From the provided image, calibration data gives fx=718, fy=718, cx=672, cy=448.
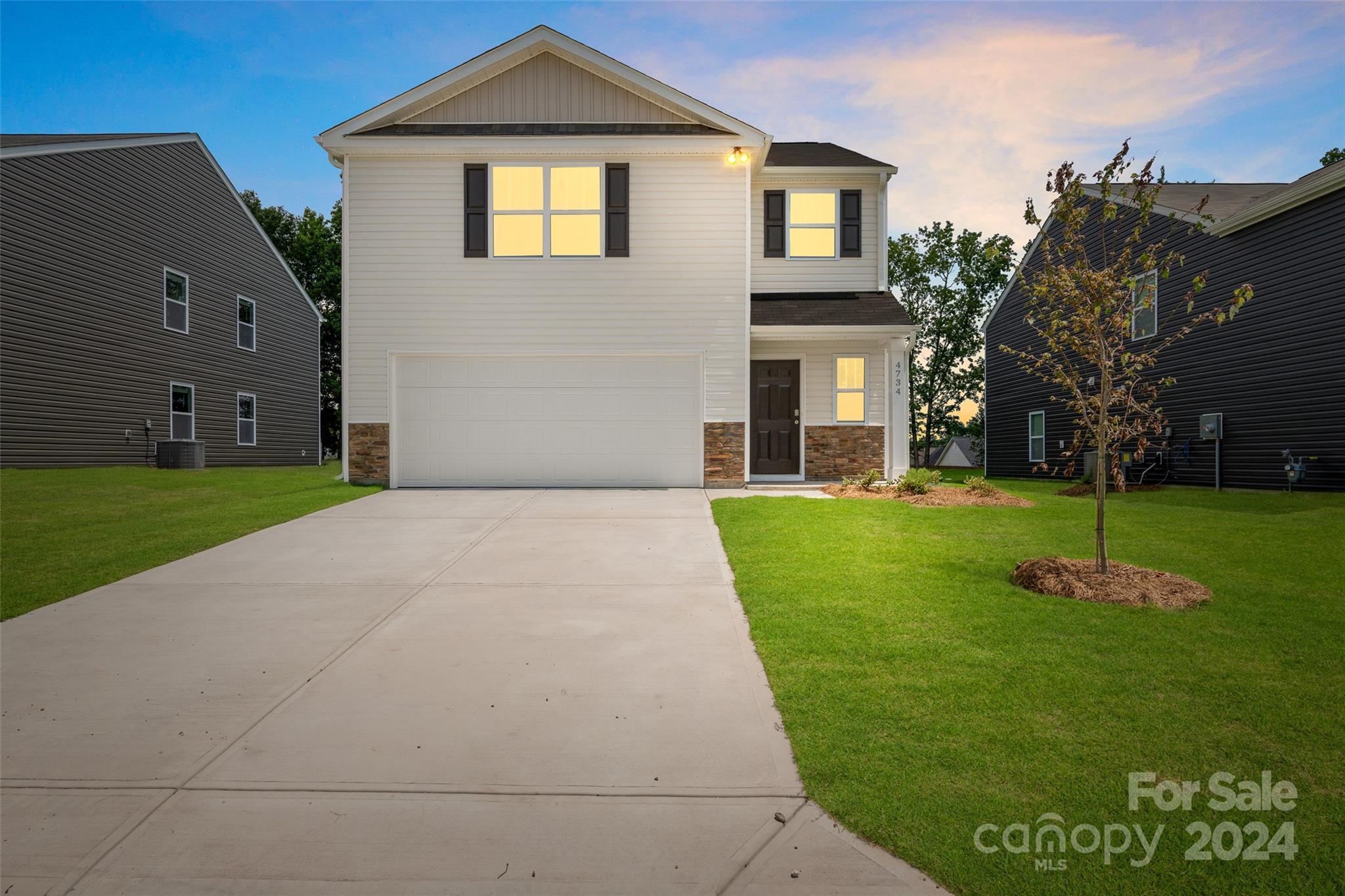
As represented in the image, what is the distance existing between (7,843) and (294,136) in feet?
163

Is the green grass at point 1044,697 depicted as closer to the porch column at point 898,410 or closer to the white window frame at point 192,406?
the porch column at point 898,410

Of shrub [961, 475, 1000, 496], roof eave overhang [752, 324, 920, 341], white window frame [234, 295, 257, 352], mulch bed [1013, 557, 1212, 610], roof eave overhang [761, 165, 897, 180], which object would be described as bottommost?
mulch bed [1013, 557, 1212, 610]

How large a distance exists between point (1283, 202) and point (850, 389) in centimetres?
792

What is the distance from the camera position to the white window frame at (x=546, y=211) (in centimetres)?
1209

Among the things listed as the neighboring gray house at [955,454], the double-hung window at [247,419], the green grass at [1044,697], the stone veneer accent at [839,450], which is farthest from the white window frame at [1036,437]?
the double-hung window at [247,419]

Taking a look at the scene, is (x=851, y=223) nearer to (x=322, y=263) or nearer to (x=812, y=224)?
(x=812, y=224)

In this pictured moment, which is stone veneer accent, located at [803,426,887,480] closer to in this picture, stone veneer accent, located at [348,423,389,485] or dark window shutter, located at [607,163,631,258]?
dark window shutter, located at [607,163,631,258]

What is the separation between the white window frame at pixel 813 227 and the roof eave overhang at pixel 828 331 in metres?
2.02

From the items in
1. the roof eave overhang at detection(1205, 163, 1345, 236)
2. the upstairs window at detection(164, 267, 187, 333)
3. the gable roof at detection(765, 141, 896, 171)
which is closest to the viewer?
the roof eave overhang at detection(1205, 163, 1345, 236)

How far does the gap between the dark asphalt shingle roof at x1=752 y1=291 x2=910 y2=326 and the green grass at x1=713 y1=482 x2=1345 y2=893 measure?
6.13 m

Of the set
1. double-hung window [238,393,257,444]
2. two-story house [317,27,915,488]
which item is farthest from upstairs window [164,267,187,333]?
two-story house [317,27,915,488]

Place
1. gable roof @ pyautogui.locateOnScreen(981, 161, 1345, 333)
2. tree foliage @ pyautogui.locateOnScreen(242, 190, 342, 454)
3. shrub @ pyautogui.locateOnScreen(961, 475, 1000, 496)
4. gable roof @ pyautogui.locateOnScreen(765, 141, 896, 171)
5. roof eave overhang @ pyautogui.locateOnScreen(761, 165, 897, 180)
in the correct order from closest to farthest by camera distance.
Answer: shrub @ pyautogui.locateOnScreen(961, 475, 1000, 496) → gable roof @ pyautogui.locateOnScreen(981, 161, 1345, 333) → roof eave overhang @ pyautogui.locateOnScreen(761, 165, 897, 180) → gable roof @ pyautogui.locateOnScreen(765, 141, 896, 171) → tree foliage @ pyautogui.locateOnScreen(242, 190, 342, 454)

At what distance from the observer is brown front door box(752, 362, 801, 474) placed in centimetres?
1338

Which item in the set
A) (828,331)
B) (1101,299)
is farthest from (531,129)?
(1101,299)
